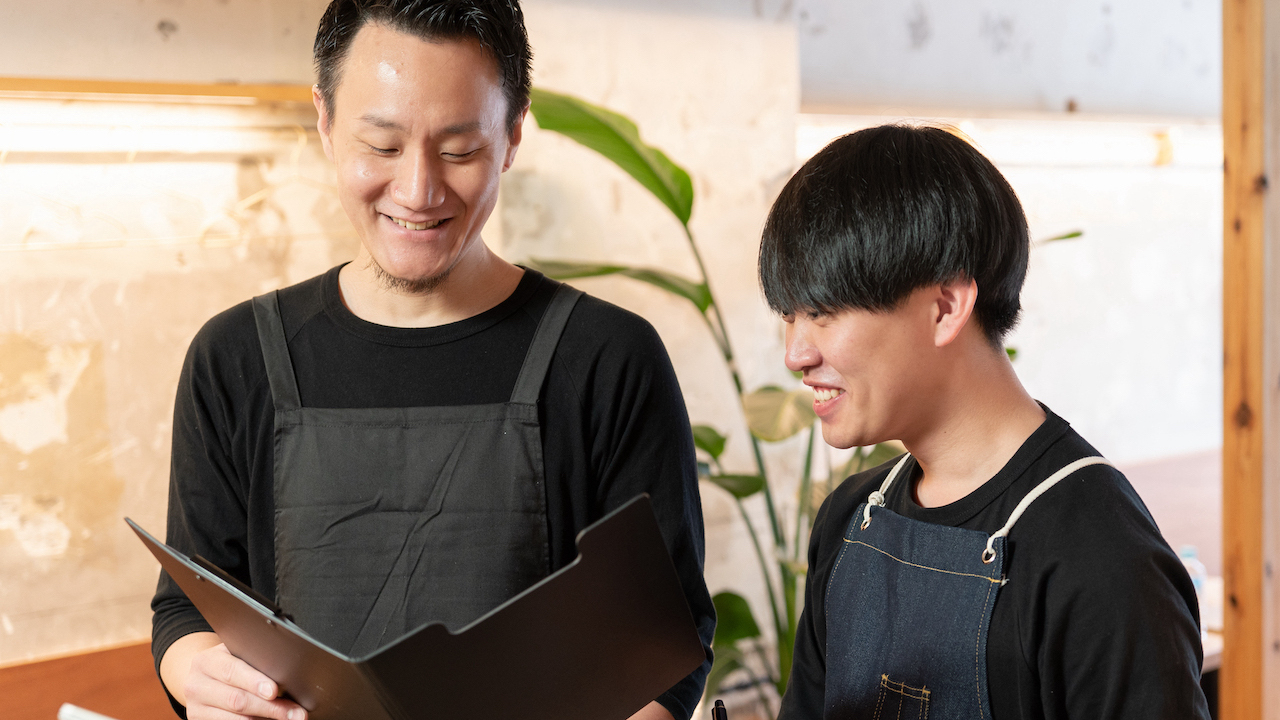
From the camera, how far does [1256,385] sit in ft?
6.71

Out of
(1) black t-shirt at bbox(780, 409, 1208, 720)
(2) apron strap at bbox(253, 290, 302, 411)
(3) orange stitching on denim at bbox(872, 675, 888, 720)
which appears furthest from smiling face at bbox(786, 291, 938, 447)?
(2) apron strap at bbox(253, 290, 302, 411)

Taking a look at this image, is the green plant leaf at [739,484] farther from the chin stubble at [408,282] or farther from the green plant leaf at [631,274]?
the chin stubble at [408,282]

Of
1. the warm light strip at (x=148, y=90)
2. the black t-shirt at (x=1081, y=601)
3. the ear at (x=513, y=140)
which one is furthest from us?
the warm light strip at (x=148, y=90)

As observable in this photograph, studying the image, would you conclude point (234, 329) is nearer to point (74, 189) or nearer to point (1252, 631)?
point (74, 189)

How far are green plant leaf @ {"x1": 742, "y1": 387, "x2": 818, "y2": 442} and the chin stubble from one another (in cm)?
101

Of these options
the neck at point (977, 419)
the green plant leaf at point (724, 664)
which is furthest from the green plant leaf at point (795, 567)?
the neck at point (977, 419)

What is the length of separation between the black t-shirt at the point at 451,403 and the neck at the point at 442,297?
2 centimetres

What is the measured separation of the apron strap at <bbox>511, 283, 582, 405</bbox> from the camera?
1.19 metres

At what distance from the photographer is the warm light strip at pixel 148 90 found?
1.83 metres

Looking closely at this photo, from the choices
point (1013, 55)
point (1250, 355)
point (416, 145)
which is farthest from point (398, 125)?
point (1013, 55)

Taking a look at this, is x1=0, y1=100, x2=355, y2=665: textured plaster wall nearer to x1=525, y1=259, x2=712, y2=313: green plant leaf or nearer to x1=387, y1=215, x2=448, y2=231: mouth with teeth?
x1=525, y1=259, x2=712, y2=313: green plant leaf

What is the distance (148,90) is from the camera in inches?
75.0

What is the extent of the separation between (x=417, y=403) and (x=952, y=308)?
0.62 m

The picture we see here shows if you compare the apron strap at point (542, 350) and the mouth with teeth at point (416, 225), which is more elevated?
the mouth with teeth at point (416, 225)
